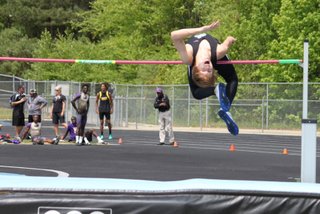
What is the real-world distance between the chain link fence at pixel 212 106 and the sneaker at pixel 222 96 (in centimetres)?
2242

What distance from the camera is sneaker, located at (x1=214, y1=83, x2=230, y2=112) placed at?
9398 mm

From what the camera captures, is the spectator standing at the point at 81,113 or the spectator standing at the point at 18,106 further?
the spectator standing at the point at 18,106

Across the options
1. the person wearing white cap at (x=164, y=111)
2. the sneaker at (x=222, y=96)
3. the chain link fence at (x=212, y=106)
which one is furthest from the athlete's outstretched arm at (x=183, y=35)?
the chain link fence at (x=212, y=106)

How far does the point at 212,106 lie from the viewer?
34250 millimetres

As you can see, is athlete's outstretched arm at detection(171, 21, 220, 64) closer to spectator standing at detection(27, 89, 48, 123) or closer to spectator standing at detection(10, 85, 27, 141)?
spectator standing at detection(27, 89, 48, 123)

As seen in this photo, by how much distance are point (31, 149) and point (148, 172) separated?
640cm

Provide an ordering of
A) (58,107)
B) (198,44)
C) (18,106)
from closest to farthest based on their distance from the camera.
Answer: (198,44) < (18,106) < (58,107)

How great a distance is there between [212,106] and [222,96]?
24847mm

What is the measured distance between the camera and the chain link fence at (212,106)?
106 feet

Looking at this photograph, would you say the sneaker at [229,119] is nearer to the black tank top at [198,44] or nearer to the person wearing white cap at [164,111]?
the black tank top at [198,44]

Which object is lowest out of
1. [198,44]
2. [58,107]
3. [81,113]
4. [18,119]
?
[18,119]

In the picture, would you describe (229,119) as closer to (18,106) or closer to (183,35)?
(183,35)

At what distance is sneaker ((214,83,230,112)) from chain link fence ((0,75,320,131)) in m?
22.4

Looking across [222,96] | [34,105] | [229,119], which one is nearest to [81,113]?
[34,105]
